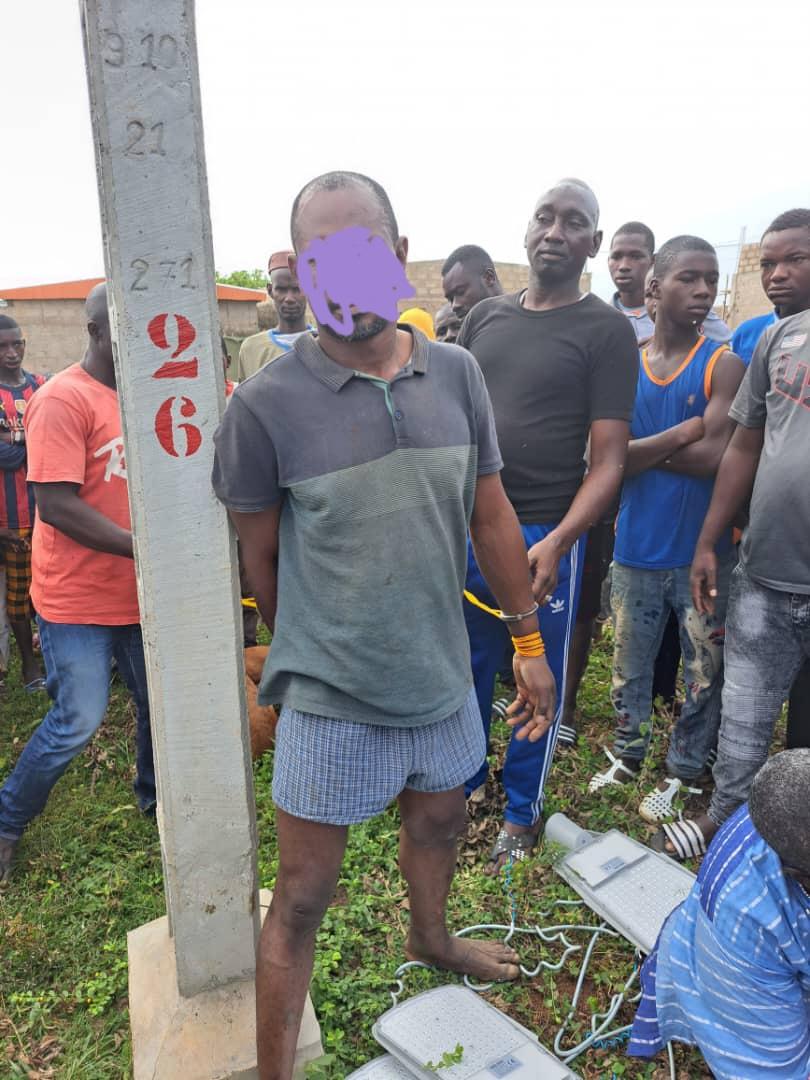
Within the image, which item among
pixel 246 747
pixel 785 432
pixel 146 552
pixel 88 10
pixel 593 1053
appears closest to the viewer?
pixel 88 10

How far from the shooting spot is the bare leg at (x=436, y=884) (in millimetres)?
2055

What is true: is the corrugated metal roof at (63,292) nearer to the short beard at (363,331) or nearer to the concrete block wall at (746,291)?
the concrete block wall at (746,291)

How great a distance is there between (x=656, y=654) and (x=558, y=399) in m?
1.24

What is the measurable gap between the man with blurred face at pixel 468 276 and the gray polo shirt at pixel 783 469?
189 centimetres

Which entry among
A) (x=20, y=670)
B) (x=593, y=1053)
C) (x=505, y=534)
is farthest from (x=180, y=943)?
(x=20, y=670)

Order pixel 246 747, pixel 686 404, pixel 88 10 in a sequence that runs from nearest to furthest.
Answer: pixel 88 10 → pixel 246 747 → pixel 686 404

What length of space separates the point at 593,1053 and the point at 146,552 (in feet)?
6.04

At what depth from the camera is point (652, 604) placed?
3.15 meters

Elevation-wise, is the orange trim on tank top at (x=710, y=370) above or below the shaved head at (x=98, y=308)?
below

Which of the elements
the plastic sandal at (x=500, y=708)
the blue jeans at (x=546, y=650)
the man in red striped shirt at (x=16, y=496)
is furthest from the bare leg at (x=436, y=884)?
the man in red striped shirt at (x=16, y=496)

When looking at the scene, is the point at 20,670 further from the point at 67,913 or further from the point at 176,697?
the point at 176,697

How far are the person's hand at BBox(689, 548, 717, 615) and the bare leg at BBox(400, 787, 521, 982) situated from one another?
4.39 ft

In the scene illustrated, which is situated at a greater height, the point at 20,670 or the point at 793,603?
the point at 793,603

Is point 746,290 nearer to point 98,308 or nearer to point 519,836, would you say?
point 519,836
